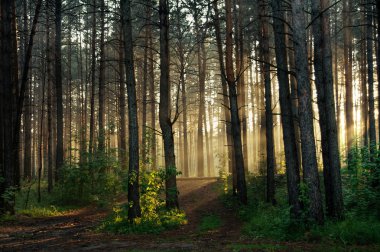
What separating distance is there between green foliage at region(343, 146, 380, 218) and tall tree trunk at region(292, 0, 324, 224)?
2166mm

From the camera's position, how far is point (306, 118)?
9.59 m

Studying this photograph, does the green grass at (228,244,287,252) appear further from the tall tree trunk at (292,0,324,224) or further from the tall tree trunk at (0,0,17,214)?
the tall tree trunk at (0,0,17,214)

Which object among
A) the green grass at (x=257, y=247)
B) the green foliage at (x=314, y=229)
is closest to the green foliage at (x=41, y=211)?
the green foliage at (x=314, y=229)

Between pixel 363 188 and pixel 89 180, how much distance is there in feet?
42.8

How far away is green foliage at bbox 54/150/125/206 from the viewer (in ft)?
62.2

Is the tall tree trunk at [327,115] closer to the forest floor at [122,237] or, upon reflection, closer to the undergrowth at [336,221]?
the undergrowth at [336,221]

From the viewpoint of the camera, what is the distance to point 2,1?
52.1ft

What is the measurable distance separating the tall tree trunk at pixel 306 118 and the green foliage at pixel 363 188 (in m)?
2.17

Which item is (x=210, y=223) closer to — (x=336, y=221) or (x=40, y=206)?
(x=336, y=221)

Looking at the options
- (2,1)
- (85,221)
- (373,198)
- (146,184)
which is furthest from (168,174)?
(2,1)

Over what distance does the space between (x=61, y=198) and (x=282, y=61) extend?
1327 cm

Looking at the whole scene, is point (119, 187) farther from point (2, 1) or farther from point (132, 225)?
point (2, 1)

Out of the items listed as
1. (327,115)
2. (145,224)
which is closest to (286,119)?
(327,115)

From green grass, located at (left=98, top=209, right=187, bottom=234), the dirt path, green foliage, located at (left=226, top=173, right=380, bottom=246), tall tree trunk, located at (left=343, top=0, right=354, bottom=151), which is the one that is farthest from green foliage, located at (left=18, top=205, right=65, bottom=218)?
tall tree trunk, located at (left=343, top=0, right=354, bottom=151)
